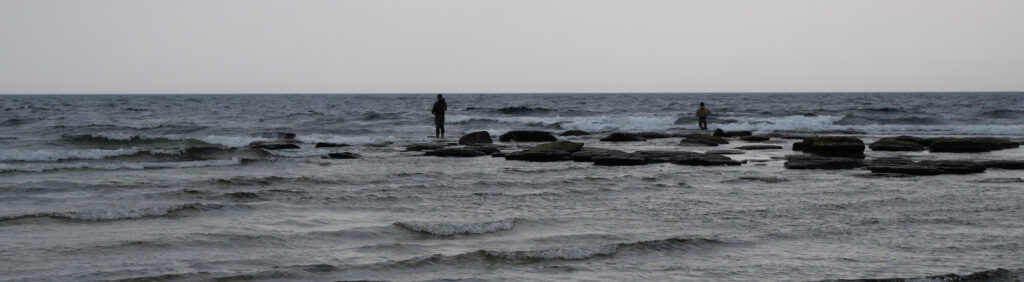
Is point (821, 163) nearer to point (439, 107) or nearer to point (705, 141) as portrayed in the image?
point (705, 141)

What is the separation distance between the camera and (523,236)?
8.09 metres

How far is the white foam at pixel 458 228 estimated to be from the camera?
8281 millimetres

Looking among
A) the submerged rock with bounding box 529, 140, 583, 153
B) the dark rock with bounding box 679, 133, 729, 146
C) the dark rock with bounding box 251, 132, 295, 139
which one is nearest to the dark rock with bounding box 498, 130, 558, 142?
the dark rock with bounding box 679, 133, 729, 146

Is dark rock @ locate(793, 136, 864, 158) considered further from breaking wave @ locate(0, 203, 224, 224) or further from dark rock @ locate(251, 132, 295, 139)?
dark rock @ locate(251, 132, 295, 139)

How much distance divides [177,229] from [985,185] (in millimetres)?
10409

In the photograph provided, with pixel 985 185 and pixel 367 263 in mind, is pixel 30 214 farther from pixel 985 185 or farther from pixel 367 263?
pixel 985 185

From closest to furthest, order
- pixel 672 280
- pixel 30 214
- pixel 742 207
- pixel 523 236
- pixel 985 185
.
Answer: pixel 672 280, pixel 523 236, pixel 30 214, pixel 742 207, pixel 985 185

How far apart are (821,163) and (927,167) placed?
172cm

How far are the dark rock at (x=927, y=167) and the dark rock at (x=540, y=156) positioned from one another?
5.68 meters

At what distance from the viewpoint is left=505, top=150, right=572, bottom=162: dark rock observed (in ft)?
57.1

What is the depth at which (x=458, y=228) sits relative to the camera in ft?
27.5

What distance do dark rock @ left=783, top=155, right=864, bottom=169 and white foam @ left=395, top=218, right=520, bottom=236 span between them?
26.6 ft

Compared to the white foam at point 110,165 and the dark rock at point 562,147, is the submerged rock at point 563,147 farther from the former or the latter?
the white foam at point 110,165

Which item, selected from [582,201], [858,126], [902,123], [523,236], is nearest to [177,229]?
[523,236]
